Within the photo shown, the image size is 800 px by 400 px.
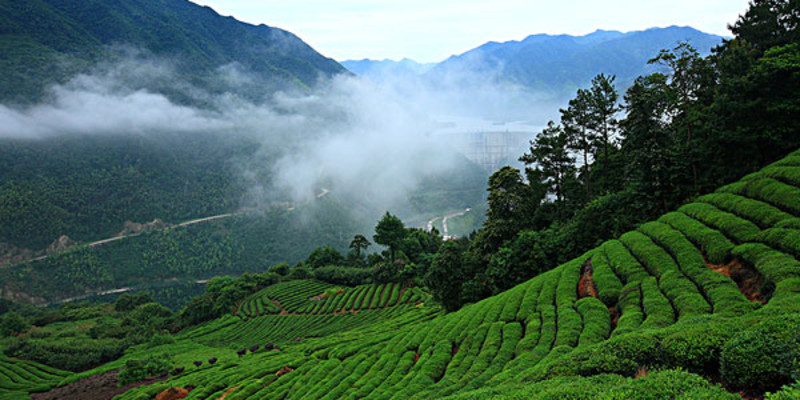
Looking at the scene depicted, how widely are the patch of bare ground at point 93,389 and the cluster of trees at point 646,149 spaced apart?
32.6 metres

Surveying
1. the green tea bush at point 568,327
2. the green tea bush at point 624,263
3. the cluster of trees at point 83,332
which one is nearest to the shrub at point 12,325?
Answer: the cluster of trees at point 83,332

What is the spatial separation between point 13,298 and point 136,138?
315ft

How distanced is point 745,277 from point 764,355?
9236mm

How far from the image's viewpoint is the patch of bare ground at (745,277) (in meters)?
14.3

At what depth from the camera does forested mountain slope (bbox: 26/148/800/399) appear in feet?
29.0

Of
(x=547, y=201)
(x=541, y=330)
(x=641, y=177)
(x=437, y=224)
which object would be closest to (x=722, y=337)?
(x=541, y=330)

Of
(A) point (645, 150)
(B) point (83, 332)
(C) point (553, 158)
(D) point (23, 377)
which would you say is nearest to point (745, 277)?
(A) point (645, 150)

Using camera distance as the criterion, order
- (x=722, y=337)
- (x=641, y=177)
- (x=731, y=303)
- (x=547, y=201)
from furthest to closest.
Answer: (x=547, y=201), (x=641, y=177), (x=731, y=303), (x=722, y=337)

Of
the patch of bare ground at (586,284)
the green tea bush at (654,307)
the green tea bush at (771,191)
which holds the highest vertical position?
the green tea bush at (771,191)

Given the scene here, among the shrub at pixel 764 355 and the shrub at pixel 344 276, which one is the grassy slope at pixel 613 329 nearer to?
the shrub at pixel 764 355

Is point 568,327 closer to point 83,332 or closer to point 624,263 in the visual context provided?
point 624,263

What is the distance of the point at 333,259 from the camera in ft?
361

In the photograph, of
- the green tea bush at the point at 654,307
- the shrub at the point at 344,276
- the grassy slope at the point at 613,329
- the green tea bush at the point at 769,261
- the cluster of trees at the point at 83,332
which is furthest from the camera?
the shrub at the point at 344,276

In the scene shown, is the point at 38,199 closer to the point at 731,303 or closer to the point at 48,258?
the point at 48,258
